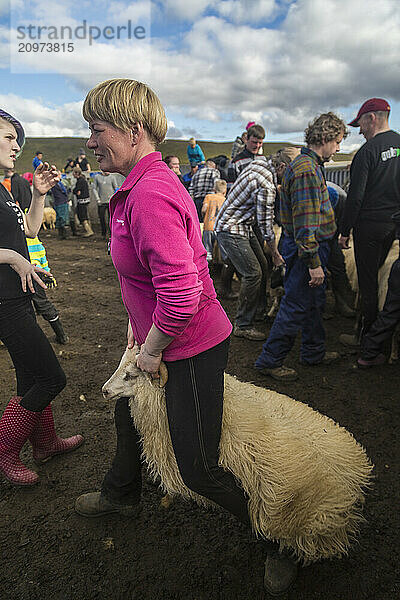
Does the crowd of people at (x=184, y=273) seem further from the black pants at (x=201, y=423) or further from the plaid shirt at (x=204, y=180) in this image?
the plaid shirt at (x=204, y=180)

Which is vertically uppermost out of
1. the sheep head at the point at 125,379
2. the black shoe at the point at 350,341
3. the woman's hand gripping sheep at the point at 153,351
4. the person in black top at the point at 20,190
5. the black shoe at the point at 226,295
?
the person in black top at the point at 20,190

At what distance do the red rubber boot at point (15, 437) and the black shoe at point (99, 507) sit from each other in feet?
1.52

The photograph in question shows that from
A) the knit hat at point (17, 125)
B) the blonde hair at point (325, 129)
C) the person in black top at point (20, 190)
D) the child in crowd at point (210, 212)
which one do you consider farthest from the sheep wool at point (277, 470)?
the child in crowd at point (210, 212)

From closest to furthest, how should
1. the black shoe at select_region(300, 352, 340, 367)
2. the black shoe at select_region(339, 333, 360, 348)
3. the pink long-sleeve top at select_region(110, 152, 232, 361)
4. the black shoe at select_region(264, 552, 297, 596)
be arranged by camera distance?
the pink long-sleeve top at select_region(110, 152, 232, 361)
the black shoe at select_region(264, 552, 297, 596)
the black shoe at select_region(300, 352, 340, 367)
the black shoe at select_region(339, 333, 360, 348)

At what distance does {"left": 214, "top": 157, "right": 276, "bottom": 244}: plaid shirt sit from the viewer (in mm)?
4363

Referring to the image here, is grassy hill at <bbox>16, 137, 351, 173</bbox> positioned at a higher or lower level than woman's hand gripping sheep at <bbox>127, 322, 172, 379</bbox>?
higher

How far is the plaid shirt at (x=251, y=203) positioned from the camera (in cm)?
436

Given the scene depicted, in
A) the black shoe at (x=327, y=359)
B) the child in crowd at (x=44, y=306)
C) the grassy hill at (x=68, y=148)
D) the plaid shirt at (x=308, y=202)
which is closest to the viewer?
the plaid shirt at (x=308, y=202)

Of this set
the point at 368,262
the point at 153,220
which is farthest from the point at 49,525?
the point at 368,262

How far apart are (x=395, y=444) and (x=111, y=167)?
284 centimetres

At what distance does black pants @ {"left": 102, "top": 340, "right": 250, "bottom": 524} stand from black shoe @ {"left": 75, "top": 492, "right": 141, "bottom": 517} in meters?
0.80

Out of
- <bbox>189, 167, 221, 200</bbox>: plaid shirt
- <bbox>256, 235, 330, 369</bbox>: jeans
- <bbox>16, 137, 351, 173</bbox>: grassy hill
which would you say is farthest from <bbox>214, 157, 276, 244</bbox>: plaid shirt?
<bbox>16, 137, 351, 173</bbox>: grassy hill

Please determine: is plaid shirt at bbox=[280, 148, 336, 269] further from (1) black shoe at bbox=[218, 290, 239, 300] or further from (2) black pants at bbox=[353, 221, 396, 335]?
(1) black shoe at bbox=[218, 290, 239, 300]

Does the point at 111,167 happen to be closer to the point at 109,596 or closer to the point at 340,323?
the point at 109,596
